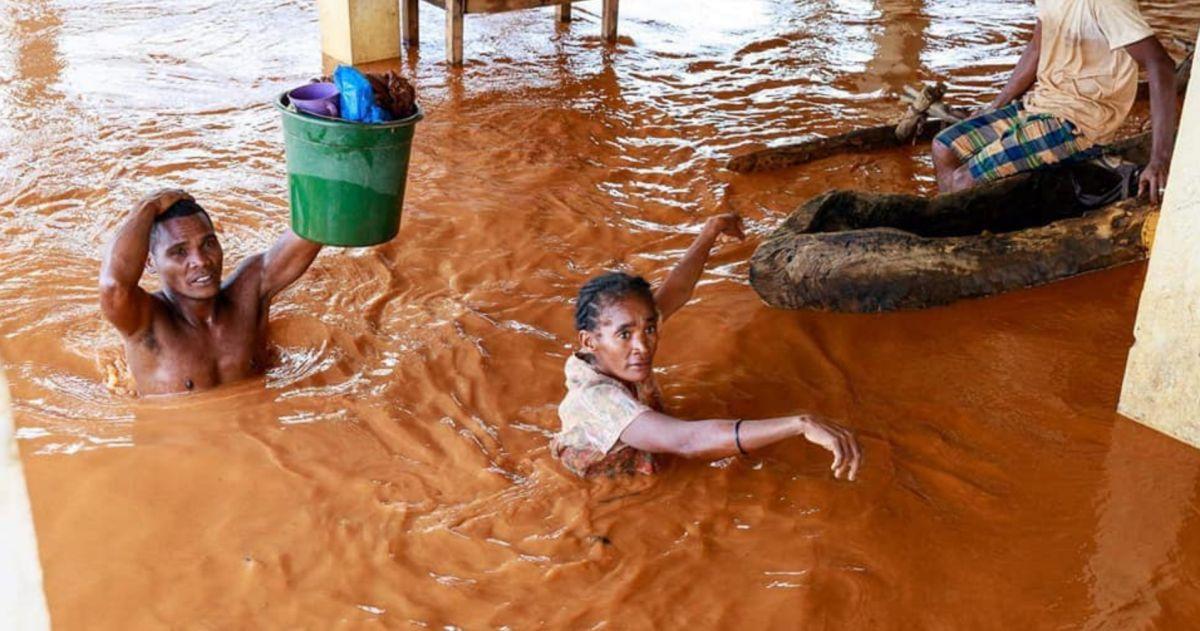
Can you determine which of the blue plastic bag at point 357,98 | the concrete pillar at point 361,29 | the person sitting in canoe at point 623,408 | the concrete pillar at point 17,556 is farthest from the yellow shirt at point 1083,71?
the concrete pillar at point 361,29

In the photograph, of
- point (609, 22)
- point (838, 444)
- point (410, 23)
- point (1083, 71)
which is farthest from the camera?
point (609, 22)

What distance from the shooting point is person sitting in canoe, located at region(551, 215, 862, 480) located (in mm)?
3408

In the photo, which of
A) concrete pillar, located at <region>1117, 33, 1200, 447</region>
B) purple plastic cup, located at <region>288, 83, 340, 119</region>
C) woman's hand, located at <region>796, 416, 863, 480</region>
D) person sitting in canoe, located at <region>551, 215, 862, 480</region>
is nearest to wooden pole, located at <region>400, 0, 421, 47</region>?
purple plastic cup, located at <region>288, 83, 340, 119</region>

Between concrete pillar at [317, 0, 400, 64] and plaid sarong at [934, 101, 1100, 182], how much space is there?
4643mm

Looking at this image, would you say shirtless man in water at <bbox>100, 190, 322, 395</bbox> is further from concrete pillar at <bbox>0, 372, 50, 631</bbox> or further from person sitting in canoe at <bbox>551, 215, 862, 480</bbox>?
person sitting in canoe at <bbox>551, 215, 862, 480</bbox>

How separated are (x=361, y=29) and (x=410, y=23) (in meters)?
0.65

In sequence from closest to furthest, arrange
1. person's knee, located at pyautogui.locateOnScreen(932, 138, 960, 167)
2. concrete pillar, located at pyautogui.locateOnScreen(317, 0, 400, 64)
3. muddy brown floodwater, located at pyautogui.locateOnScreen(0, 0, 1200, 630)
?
muddy brown floodwater, located at pyautogui.locateOnScreen(0, 0, 1200, 630)
person's knee, located at pyautogui.locateOnScreen(932, 138, 960, 167)
concrete pillar, located at pyautogui.locateOnScreen(317, 0, 400, 64)

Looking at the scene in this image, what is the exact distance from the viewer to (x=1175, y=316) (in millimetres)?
4027

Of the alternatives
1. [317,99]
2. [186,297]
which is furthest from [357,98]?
[186,297]

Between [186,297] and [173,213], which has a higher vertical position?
[173,213]

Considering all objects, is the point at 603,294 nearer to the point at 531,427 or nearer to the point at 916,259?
the point at 531,427

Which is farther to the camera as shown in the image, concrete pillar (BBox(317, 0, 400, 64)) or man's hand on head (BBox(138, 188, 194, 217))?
concrete pillar (BBox(317, 0, 400, 64))

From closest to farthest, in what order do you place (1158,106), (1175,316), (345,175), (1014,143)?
(345,175), (1175,316), (1158,106), (1014,143)

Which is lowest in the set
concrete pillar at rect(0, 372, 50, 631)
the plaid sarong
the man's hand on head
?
concrete pillar at rect(0, 372, 50, 631)
